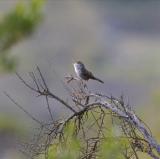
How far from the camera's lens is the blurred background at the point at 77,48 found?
2481cm

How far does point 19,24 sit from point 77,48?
18.7m

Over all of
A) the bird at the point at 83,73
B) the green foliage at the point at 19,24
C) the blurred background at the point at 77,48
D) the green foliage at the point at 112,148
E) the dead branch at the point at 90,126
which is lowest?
the green foliage at the point at 112,148

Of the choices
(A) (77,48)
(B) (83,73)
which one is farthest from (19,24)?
(A) (77,48)

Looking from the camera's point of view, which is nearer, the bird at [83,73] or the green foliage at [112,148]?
the green foliage at [112,148]

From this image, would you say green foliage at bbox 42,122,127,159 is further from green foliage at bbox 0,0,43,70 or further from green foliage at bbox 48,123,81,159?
green foliage at bbox 0,0,43,70

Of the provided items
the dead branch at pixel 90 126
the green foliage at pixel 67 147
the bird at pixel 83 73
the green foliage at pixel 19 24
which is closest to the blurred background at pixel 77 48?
the green foliage at pixel 19 24

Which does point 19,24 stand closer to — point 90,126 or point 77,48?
point 90,126

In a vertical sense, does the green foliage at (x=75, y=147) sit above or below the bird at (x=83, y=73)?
below

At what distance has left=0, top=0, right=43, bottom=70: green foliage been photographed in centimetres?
2359

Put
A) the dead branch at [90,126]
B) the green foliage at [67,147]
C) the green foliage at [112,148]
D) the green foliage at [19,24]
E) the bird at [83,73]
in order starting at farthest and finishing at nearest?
the green foliage at [19,24] < the bird at [83,73] < the dead branch at [90,126] < the green foliage at [67,147] < the green foliage at [112,148]

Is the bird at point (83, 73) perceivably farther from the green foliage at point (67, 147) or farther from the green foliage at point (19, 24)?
the green foliage at point (19, 24)

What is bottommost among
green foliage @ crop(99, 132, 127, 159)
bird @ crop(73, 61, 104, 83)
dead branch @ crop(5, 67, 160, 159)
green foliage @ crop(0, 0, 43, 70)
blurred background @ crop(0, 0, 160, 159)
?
green foliage @ crop(99, 132, 127, 159)

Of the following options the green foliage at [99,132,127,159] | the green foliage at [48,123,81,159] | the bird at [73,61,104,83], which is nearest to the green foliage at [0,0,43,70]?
the bird at [73,61,104,83]

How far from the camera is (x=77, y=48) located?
42281mm
